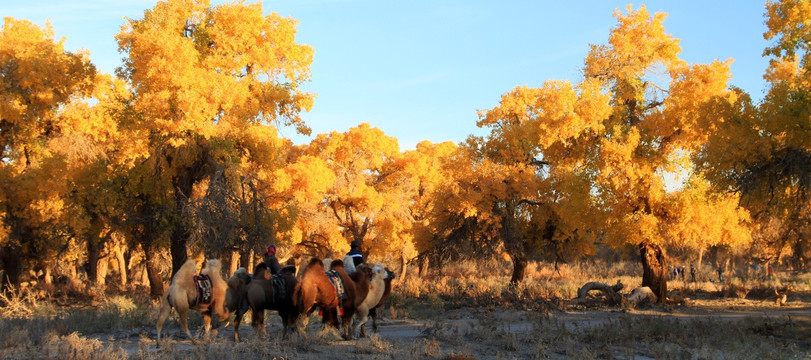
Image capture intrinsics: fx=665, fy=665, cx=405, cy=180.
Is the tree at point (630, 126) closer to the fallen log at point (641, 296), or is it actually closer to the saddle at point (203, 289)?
the fallen log at point (641, 296)

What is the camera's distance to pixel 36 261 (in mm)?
27953

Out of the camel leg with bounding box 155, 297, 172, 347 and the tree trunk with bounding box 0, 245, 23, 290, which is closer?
the camel leg with bounding box 155, 297, 172, 347

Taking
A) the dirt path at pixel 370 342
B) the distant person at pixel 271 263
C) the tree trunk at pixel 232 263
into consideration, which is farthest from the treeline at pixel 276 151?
the distant person at pixel 271 263

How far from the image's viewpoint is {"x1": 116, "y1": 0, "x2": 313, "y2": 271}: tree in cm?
1947

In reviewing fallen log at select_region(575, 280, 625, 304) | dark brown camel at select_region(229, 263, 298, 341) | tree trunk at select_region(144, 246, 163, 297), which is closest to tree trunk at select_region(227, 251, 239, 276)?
tree trunk at select_region(144, 246, 163, 297)

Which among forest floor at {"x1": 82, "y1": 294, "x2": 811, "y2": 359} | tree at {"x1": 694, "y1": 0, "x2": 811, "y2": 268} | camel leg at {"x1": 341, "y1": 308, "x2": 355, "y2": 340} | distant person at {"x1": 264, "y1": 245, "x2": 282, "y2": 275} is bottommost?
forest floor at {"x1": 82, "y1": 294, "x2": 811, "y2": 359}

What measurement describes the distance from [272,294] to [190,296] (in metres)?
1.26

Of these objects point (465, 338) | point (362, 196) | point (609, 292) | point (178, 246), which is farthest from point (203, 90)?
point (362, 196)

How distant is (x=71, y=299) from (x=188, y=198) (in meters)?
8.03

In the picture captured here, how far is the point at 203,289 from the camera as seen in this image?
34.3 ft

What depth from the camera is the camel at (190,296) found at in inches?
401

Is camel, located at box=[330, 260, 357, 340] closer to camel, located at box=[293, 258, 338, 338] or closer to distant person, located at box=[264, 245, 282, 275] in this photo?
camel, located at box=[293, 258, 338, 338]

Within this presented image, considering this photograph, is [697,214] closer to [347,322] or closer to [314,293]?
[347,322]

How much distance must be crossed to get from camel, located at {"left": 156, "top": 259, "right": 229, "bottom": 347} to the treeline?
27.2 ft
